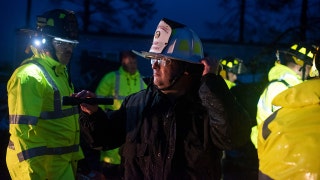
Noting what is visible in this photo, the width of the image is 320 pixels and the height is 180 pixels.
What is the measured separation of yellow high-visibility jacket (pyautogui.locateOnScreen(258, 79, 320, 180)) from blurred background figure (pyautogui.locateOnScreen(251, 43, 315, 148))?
346 centimetres

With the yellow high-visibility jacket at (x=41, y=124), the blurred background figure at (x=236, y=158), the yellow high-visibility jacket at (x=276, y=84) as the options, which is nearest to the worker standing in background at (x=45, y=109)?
the yellow high-visibility jacket at (x=41, y=124)

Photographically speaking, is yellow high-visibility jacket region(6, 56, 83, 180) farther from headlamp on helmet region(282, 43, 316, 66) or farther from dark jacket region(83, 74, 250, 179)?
headlamp on helmet region(282, 43, 316, 66)

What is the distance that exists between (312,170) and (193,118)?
1.14 metres

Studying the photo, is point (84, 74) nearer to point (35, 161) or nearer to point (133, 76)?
point (133, 76)

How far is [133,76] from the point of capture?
25.7 ft

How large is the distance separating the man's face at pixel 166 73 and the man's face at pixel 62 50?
1.55 m

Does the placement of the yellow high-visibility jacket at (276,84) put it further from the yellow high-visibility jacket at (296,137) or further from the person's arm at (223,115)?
the yellow high-visibility jacket at (296,137)

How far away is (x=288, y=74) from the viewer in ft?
18.9

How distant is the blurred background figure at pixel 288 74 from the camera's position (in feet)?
18.6

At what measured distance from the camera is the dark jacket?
9.62 ft

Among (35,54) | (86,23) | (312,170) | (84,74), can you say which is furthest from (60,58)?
(86,23)

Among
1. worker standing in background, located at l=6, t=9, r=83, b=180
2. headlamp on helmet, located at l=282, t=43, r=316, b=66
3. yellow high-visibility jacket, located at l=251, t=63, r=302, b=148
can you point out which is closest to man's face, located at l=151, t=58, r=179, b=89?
worker standing in background, located at l=6, t=9, r=83, b=180

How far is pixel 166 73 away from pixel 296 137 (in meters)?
1.26

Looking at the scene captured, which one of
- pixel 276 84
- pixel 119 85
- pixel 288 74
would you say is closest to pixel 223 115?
pixel 276 84
